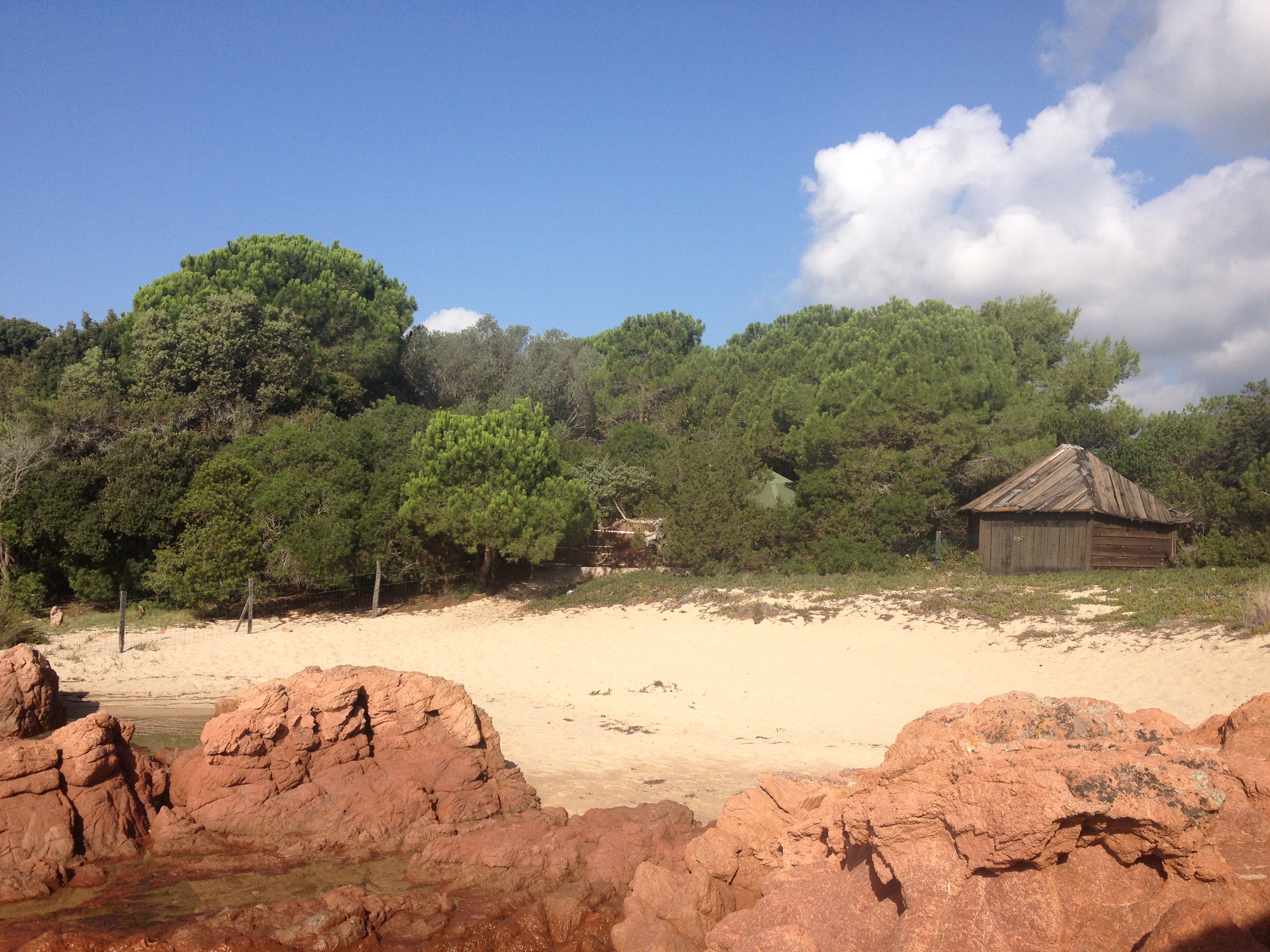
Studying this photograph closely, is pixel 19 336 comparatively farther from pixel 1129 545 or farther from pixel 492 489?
pixel 1129 545

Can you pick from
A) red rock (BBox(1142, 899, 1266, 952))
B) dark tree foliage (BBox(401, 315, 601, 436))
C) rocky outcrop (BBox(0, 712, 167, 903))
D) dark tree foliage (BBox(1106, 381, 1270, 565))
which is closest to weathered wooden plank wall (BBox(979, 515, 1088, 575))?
dark tree foliage (BBox(1106, 381, 1270, 565))

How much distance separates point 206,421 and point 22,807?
2240 centimetres

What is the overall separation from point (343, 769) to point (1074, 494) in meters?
20.3

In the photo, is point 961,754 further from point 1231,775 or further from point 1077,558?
point 1077,558

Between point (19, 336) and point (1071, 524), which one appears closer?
point (1071, 524)

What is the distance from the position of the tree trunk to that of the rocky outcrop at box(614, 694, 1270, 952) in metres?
18.8

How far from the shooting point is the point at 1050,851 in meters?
3.90

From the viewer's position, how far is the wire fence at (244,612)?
16.5 meters

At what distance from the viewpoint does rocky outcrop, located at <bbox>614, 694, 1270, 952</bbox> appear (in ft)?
12.3

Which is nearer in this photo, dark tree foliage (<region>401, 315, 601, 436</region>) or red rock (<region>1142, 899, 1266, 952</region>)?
red rock (<region>1142, 899, 1266, 952</region>)

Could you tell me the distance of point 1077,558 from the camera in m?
22.1

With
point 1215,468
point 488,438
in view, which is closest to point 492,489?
point 488,438

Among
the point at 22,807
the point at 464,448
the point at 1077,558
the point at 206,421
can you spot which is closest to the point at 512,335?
the point at 206,421

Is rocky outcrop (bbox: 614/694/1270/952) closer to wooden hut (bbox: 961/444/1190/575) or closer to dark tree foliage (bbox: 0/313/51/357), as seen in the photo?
wooden hut (bbox: 961/444/1190/575)
